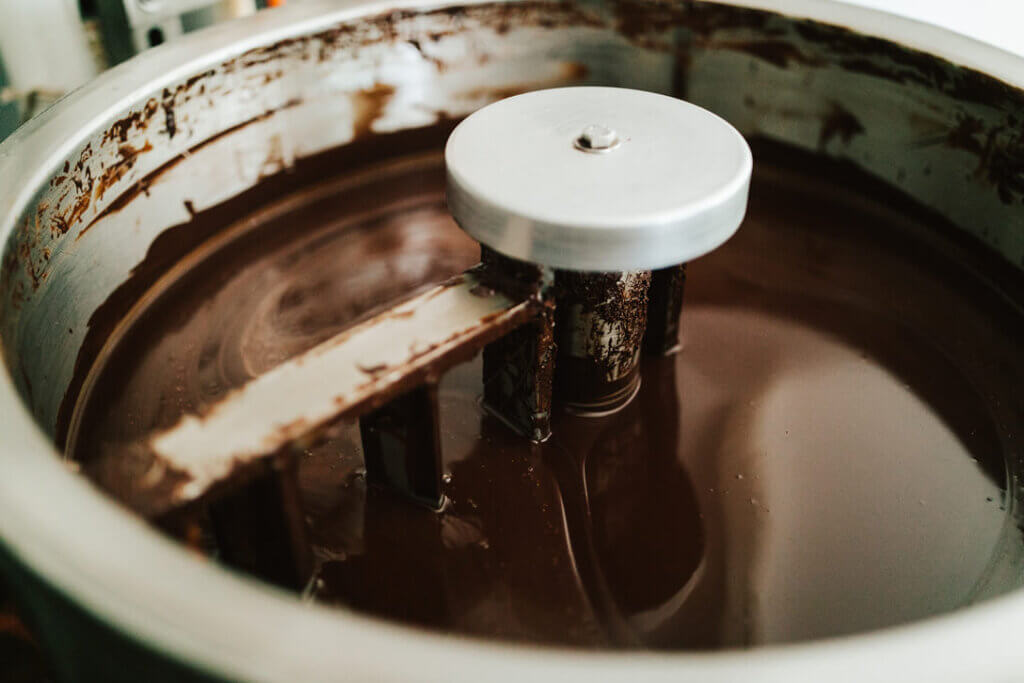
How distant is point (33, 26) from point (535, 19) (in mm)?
835

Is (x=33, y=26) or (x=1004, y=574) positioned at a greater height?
(x=33, y=26)

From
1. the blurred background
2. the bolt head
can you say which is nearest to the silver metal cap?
the bolt head

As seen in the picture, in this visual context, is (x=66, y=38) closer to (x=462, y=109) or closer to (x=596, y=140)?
(x=462, y=109)

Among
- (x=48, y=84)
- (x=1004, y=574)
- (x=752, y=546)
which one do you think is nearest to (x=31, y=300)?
(x=48, y=84)

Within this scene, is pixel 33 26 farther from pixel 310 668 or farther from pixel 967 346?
pixel 967 346

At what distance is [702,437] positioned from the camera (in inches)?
43.6

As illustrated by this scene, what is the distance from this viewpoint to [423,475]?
950mm

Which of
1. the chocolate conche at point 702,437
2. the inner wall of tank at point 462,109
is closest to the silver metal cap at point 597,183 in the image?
the chocolate conche at point 702,437

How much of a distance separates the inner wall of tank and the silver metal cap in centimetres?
46

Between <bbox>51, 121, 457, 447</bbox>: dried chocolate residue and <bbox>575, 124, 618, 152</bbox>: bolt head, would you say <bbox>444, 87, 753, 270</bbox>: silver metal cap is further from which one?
<bbox>51, 121, 457, 447</bbox>: dried chocolate residue

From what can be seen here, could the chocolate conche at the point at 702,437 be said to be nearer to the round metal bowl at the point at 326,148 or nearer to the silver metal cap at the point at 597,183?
the round metal bowl at the point at 326,148

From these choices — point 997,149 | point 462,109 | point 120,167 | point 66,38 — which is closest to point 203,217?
point 120,167

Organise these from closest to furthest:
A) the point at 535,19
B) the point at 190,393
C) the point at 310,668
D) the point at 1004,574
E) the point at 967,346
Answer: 1. the point at 310,668
2. the point at 1004,574
3. the point at 190,393
4. the point at 967,346
5. the point at 535,19

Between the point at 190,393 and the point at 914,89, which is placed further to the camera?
the point at 914,89
